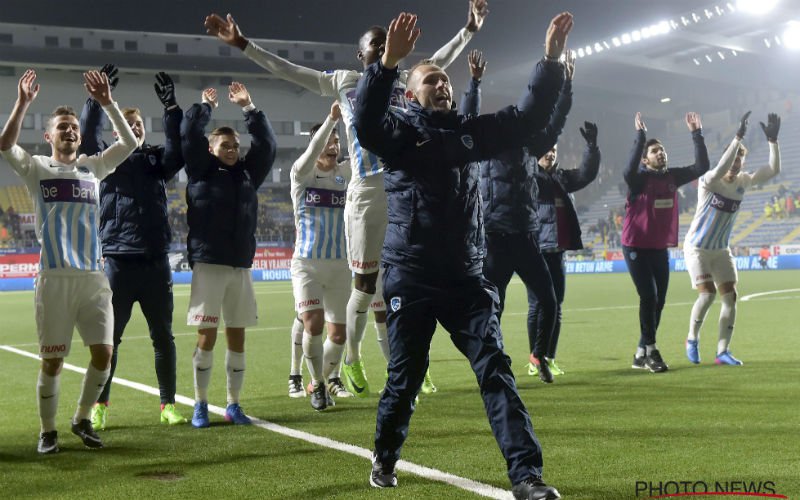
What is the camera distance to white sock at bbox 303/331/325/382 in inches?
270

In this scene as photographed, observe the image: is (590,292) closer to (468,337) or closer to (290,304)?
(290,304)

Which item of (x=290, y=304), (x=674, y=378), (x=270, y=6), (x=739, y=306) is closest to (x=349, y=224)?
(x=674, y=378)

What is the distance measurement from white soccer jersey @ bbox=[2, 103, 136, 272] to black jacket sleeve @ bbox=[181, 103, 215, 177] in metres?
0.69

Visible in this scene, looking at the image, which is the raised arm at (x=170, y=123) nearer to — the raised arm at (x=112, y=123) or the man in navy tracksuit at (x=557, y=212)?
the raised arm at (x=112, y=123)

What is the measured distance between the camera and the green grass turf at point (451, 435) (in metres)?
4.28

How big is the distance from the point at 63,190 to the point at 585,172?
5022mm

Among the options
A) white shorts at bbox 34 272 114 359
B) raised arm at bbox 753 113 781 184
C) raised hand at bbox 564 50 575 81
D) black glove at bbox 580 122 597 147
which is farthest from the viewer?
raised arm at bbox 753 113 781 184

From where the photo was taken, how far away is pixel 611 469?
14.5 feet

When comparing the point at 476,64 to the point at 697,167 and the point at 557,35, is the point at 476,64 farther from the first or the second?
the point at 697,167

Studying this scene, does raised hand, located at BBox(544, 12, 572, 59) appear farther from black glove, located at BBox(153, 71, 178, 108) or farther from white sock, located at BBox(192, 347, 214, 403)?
white sock, located at BBox(192, 347, 214, 403)

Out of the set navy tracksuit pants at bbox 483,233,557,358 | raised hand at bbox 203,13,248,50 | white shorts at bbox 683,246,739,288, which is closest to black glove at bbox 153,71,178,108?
raised hand at bbox 203,13,248,50

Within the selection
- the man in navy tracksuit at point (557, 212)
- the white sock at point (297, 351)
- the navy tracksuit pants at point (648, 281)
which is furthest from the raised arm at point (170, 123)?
the navy tracksuit pants at point (648, 281)

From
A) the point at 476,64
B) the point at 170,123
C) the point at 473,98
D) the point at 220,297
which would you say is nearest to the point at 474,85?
the point at 473,98

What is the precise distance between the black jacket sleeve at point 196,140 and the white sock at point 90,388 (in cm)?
149
